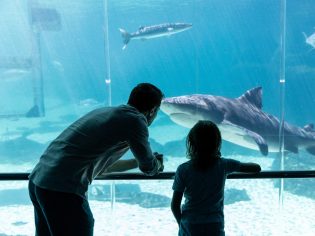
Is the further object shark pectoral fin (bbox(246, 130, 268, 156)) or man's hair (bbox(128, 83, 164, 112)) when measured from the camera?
shark pectoral fin (bbox(246, 130, 268, 156))

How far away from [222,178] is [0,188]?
446 inches

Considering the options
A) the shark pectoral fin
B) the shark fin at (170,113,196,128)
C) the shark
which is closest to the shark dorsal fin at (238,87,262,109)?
the shark pectoral fin

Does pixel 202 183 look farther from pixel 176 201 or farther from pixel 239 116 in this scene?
pixel 239 116

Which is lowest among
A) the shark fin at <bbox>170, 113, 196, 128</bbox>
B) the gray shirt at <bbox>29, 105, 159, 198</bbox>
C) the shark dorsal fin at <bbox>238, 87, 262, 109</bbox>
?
the shark fin at <bbox>170, 113, 196, 128</bbox>

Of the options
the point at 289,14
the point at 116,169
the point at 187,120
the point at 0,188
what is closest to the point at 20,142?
the point at 0,188

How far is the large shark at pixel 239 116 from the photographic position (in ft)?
23.8

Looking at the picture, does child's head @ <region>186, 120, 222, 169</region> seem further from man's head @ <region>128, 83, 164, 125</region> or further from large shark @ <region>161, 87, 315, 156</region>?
large shark @ <region>161, 87, 315, 156</region>

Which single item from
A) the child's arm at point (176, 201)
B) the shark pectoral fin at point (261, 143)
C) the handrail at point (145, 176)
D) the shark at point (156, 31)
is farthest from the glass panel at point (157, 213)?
the child's arm at point (176, 201)

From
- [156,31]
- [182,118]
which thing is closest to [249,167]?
[182,118]

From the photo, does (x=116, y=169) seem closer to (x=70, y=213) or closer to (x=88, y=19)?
(x=70, y=213)

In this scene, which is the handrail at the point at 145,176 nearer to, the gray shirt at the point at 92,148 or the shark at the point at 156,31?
the gray shirt at the point at 92,148

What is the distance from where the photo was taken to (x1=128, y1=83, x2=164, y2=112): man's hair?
4.98ft

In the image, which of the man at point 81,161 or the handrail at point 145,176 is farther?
the handrail at point 145,176

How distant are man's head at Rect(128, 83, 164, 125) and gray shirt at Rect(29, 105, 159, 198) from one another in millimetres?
60
